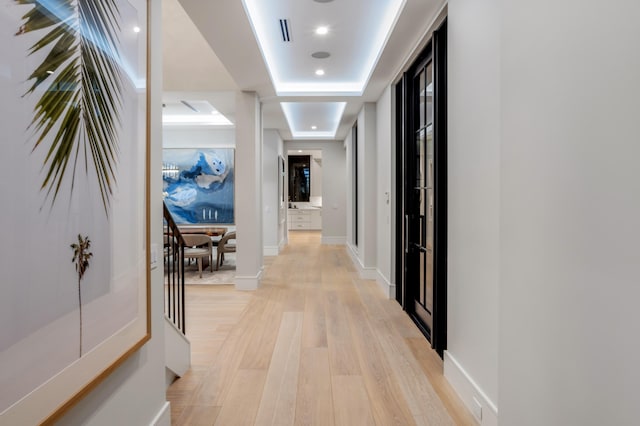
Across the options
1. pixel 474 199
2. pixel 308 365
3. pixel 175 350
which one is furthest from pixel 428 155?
pixel 175 350

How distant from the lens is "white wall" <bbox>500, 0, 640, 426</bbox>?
94cm

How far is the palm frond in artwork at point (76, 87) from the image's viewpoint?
3.27 ft

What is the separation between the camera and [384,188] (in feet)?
16.3

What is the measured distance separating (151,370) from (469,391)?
1.75m

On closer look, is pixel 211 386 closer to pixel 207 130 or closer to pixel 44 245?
pixel 44 245

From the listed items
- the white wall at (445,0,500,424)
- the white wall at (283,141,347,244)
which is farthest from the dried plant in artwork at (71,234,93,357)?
the white wall at (283,141,347,244)

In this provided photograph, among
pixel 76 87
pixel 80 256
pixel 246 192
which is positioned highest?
pixel 76 87

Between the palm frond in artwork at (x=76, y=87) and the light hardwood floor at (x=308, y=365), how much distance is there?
1619mm

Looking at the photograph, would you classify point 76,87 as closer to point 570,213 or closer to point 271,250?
point 570,213

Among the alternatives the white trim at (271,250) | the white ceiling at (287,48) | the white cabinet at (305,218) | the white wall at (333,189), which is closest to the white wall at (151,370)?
the white ceiling at (287,48)

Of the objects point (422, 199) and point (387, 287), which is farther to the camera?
point (387, 287)

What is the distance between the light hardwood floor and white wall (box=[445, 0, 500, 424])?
32cm

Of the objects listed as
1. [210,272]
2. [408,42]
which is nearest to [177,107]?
[210,272]

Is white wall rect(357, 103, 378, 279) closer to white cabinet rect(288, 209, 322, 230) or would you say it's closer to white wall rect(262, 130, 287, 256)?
white wall rect(262, 130, 287, 256)
